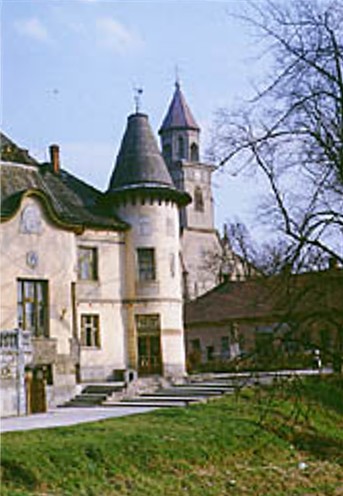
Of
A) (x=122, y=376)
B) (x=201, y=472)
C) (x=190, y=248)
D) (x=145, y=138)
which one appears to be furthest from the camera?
(x=190, y=248)

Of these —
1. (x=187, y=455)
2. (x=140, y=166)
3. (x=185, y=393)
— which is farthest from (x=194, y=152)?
(x=187, y=455)

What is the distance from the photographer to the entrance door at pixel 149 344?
107 feet

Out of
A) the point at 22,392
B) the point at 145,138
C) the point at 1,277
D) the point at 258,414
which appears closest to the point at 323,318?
the point at 258,414

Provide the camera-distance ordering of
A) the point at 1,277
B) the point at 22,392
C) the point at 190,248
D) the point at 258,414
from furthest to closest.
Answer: the point at 190,248 < the point at 1,277 < the point at 22,392 < the point at 258,414

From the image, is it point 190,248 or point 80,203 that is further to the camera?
point 190,248

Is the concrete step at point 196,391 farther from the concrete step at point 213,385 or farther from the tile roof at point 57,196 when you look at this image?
the tile roof at point 57,196

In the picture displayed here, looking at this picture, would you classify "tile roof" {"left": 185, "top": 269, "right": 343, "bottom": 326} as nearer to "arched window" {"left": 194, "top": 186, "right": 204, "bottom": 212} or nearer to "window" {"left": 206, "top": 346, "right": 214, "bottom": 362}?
"window" {"left": 206, "top": 346, "right": 214, "bottom": 362}

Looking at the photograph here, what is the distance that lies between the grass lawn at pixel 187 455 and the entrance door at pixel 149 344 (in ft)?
36.9

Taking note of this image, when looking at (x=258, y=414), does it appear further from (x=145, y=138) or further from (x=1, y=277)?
(x=145, y=138)

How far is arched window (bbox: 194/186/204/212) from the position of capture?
263 ft

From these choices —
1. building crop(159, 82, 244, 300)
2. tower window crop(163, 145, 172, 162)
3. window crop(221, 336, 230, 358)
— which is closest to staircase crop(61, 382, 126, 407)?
window crop(221, 336, 230, 358)

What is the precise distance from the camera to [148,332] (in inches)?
1292

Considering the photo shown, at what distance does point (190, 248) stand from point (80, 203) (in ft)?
144

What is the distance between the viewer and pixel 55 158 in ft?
114
